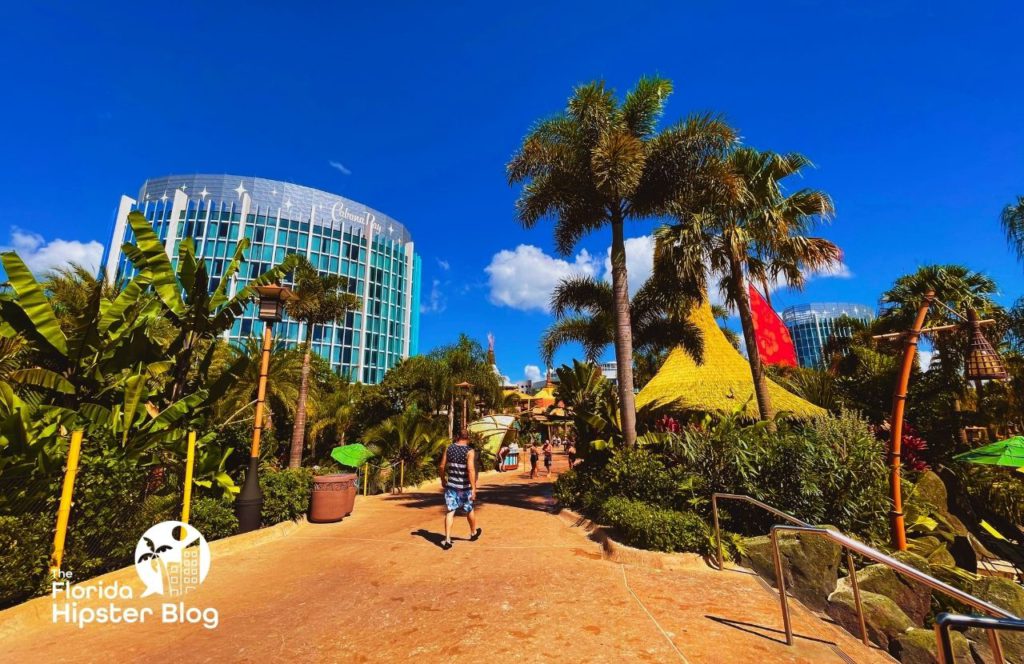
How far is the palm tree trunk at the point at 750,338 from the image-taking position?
1080 centimetres

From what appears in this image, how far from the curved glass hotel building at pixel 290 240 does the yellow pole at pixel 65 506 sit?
195 feet

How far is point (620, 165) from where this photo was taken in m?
10.2

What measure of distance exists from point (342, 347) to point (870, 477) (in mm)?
67949

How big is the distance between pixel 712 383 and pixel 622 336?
945cm

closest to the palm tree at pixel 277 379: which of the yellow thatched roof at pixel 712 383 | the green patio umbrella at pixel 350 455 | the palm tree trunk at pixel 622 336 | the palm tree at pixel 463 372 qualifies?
the green patio umbrella at pixel 350 455

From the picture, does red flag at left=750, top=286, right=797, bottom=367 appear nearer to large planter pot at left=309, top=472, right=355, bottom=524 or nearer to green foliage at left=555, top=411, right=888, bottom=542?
green foliage at left=555, top=411, right=888, bottom=542

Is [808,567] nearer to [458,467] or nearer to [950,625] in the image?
[950,625]

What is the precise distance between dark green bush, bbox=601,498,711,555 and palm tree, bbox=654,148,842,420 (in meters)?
5.69

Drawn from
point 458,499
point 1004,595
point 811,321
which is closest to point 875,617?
point 1004,595

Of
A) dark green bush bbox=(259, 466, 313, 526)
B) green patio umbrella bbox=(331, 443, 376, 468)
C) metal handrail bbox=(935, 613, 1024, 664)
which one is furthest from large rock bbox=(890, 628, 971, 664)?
green patio umbrella bbox=(331, 443, 376, 468)

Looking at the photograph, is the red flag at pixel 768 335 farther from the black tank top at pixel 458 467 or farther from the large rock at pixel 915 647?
the black tank top at pixel 458 467

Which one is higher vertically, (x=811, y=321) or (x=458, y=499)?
(x=811, y=321)

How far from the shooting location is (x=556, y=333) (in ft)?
51.9

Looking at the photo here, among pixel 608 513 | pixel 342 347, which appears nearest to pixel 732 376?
pixel 608 513
